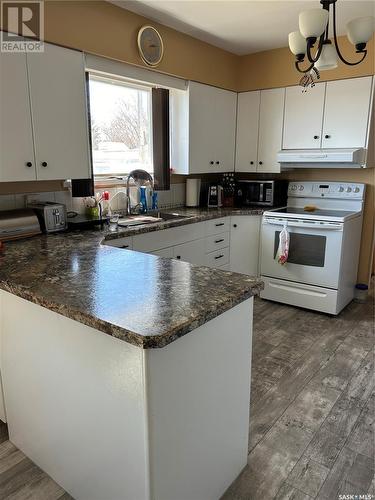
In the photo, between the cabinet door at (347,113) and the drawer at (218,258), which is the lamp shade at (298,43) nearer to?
the cabinet door at (347,113)

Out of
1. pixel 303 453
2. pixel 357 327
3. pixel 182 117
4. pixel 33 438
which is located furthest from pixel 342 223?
pixel 33 438

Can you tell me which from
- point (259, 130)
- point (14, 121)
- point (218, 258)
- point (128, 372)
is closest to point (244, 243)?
point (218, 258)

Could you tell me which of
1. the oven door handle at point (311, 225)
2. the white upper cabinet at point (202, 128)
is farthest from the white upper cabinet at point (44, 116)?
the oven door handle at point (311, 225)

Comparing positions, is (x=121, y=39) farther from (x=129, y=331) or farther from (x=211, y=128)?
(x=129, y=331)

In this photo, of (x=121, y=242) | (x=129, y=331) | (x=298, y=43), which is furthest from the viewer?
(x=121, y=242)

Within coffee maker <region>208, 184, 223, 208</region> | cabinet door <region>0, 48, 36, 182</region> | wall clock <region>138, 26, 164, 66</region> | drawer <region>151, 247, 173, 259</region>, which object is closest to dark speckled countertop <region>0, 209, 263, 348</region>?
cabinet door <region>0, 48, 36, 182</region>

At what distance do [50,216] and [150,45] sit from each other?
1.61 metres

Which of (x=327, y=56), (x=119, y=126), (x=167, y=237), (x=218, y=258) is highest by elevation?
(x=327, y=56)

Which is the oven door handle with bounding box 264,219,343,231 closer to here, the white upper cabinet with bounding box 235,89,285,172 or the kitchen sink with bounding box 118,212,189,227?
Result: the white upper cabinet with bounding box 235,89,285,172

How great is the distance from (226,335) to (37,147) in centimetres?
168

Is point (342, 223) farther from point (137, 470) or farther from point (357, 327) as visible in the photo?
point (137, 470)

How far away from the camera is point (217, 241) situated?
11.5ft

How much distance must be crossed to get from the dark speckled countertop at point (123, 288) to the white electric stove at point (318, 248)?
198cm

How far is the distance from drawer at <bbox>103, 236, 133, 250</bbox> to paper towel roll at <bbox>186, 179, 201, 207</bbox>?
1331 mm
